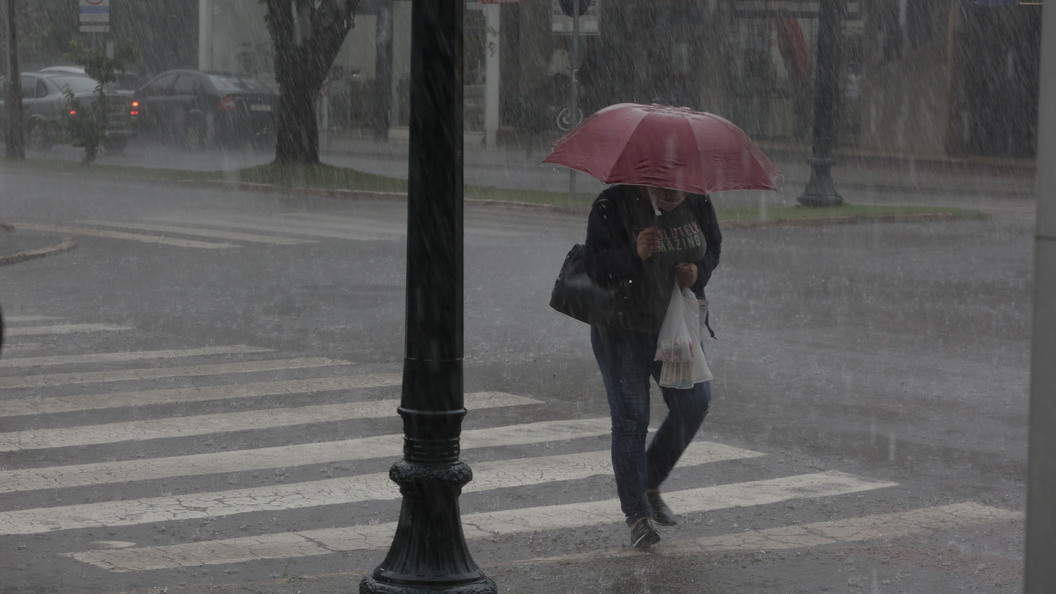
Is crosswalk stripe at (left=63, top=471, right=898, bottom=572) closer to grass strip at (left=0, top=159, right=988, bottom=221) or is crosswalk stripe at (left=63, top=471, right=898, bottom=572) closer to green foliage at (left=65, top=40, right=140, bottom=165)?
grass strip at (left=0, top=159, right=988, bottom=221)

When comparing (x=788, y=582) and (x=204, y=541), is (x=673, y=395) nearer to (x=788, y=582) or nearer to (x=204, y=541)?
(x=788, y=582)

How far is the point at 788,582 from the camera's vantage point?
5602mm

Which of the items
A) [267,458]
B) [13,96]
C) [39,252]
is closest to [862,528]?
[267,458]

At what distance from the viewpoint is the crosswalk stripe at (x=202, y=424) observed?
7965 mm

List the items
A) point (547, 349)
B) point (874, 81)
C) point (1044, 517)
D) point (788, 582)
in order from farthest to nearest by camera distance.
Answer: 1. point (874, 81)
2. point (547, 349)
3. point (788, 582)
4. point (1044, 517)

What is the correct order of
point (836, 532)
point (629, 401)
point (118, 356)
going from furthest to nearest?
1. point (118, 356)
2. point (836, 532)
3. point (629, 401)

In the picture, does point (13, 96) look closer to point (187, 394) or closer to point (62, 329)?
point (62, 329)

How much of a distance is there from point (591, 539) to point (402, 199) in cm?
1656

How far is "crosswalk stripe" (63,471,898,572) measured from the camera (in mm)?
5871

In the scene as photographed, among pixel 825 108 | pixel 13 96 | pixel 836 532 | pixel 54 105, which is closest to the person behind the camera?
pixel 836 532

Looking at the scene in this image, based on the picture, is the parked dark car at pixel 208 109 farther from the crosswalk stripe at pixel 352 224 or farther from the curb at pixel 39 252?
the curb at pixel 39 252

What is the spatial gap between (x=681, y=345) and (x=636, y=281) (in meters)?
0.29

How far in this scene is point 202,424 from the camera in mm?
8383

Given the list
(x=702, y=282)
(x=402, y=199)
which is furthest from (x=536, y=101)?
(x=702, y=282)
